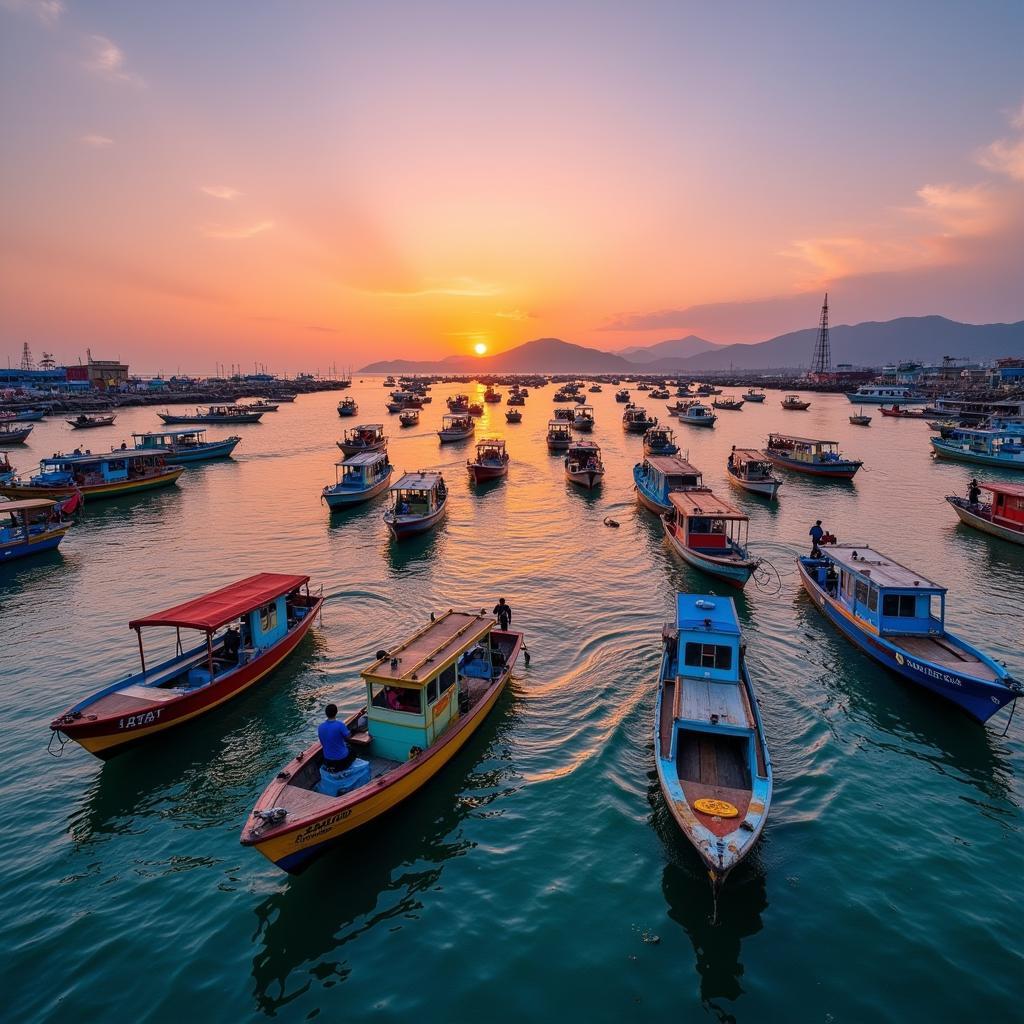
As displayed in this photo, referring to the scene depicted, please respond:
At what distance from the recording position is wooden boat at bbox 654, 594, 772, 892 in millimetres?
11938

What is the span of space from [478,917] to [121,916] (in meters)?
7.84

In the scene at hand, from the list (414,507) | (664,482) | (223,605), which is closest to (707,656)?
(223,605)

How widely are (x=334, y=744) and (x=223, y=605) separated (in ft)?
Result: 31.8

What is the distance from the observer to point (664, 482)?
143ft

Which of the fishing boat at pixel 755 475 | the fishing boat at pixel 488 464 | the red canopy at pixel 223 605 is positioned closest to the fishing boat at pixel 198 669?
the red canopy at pixel 223 605

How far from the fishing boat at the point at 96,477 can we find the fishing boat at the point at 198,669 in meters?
37.8

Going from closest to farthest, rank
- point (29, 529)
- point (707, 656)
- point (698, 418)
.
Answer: point (707, 656)
point (29, 529)
point (698, 418)

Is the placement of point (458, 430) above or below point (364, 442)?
above

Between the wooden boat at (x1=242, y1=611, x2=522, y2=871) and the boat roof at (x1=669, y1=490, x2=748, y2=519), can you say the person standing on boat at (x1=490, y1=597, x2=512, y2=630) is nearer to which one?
the wooden boat at (x1=242, y1=611, x2=522, y2=871)

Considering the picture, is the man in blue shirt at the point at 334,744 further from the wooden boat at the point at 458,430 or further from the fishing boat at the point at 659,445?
the wooden boat at the point at 458,430

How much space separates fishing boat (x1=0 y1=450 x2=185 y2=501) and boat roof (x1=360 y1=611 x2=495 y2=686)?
4801cm

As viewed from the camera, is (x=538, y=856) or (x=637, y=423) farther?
(x=637, y=423)

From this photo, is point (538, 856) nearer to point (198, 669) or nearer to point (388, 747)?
point (388, 747)

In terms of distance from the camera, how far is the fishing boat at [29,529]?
3641 centimetres
